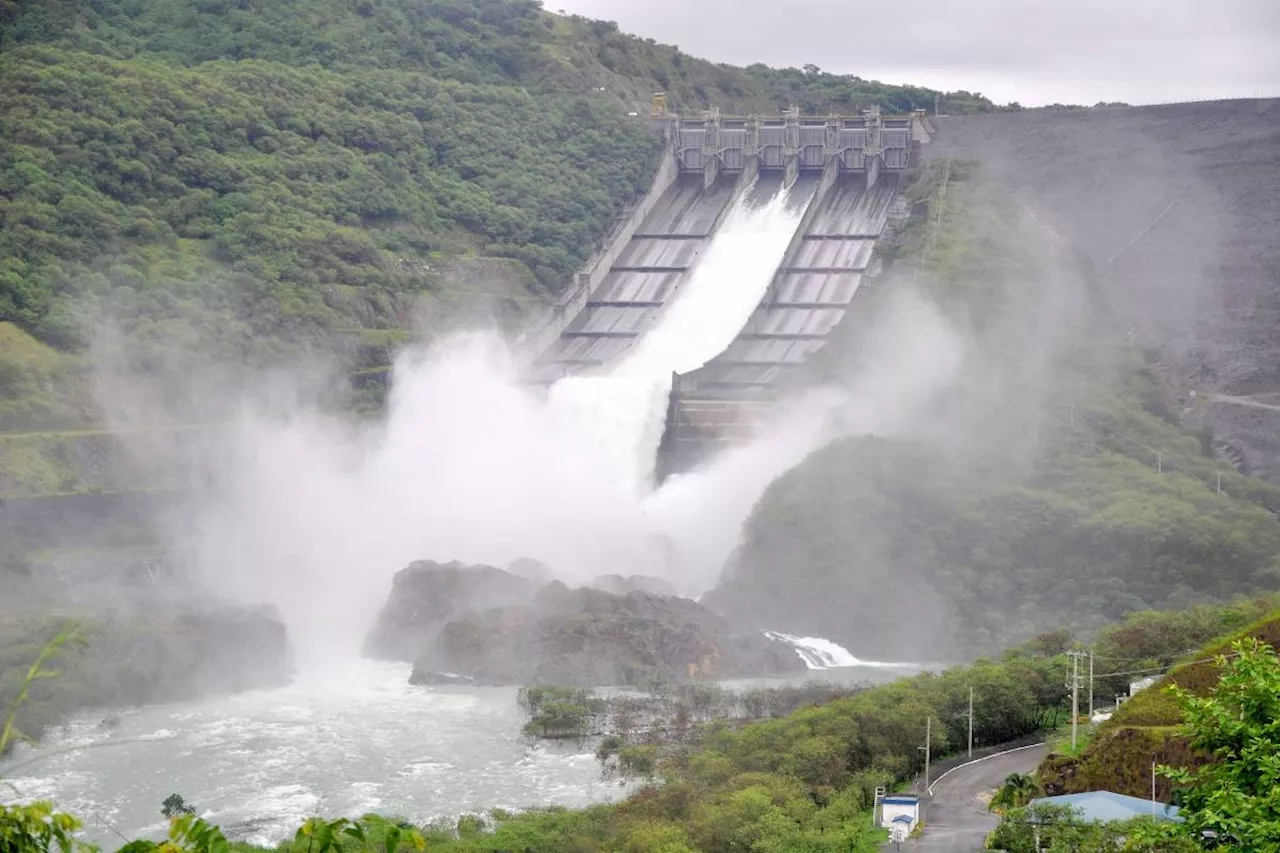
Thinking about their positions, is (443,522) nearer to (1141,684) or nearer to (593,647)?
(593,647)

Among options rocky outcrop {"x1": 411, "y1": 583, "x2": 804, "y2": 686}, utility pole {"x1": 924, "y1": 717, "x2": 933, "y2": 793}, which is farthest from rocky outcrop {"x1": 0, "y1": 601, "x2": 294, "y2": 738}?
utility pole {"x1": 924, "y1": 717, "x2": 933, "y2": 793}

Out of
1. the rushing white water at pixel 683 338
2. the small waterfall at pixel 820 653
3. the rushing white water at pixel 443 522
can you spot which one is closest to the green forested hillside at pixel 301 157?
the rushing white water at pixel 443 522

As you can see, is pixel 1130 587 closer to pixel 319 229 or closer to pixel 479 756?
pixel 479 756

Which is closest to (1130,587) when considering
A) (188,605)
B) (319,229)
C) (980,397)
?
(980,397)

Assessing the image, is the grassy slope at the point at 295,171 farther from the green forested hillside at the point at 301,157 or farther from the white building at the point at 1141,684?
the white building at the point at 1141,684

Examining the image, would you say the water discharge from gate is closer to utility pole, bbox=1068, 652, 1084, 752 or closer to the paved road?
utility pole, bbox=1068, 652, 1084, 752
